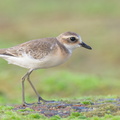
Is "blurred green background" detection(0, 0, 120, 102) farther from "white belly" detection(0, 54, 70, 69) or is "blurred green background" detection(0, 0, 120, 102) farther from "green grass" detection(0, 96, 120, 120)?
"green grass" detection(0, 96, 120, 120)

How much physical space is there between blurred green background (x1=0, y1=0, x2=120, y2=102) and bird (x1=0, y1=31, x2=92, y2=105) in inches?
318

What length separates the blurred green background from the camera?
24141 millimetres

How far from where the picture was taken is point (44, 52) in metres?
13.0

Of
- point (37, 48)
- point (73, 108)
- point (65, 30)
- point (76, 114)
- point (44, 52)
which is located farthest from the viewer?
point (65, 30)

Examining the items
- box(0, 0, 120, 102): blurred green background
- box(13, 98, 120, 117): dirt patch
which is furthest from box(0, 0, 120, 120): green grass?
box(13, 98, 120, 117): dirt patch

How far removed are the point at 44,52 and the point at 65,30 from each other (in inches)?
1232

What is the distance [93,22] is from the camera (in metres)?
48.6

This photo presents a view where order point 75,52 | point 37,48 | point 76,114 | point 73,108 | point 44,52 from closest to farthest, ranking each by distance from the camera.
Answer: point 76,114
point 73,108
point 44,52
point 37,48
point 75,52

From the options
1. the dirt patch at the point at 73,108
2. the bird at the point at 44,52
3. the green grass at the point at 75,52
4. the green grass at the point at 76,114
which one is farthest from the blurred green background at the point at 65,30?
the green grass at the point at 76,114

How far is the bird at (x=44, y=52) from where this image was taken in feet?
42.4

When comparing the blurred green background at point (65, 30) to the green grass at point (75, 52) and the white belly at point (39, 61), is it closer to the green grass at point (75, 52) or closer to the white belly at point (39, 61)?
the green grass at point (75, 52)

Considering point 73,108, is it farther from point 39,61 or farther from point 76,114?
point 39,61

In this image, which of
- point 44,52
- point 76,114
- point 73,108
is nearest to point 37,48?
point 44,52

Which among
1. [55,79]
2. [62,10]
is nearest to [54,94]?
[55,79]
